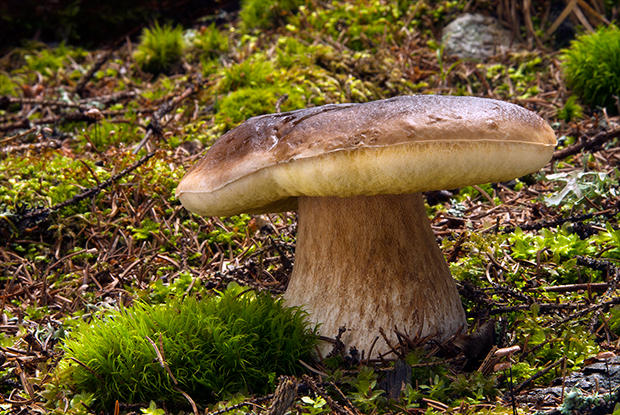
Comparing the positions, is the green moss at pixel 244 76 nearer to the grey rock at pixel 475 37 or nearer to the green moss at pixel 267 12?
the green moss at pixel 267 12

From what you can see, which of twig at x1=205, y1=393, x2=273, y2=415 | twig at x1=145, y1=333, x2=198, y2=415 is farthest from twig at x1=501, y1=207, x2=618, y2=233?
twig at x1=145, y1=333, x2=198, y2=415

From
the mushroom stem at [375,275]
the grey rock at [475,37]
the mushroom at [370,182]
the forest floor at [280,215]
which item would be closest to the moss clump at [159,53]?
the forest floor at [280,215]

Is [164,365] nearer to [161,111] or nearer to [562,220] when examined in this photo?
[562,220]

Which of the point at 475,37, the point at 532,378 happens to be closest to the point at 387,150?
the point at 532,378

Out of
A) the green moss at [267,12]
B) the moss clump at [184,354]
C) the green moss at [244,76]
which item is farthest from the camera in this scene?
the green moss at [267,12]

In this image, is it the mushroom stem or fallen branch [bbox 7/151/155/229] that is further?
fallen branch [bbox 7/151/155/229]

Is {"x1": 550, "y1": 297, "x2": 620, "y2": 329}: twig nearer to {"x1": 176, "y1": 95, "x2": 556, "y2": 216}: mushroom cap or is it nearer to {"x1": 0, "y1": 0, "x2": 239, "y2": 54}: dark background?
{"x1": 176, "y1": 95, "x2": 556, "y2": 216}: mushroom cap
